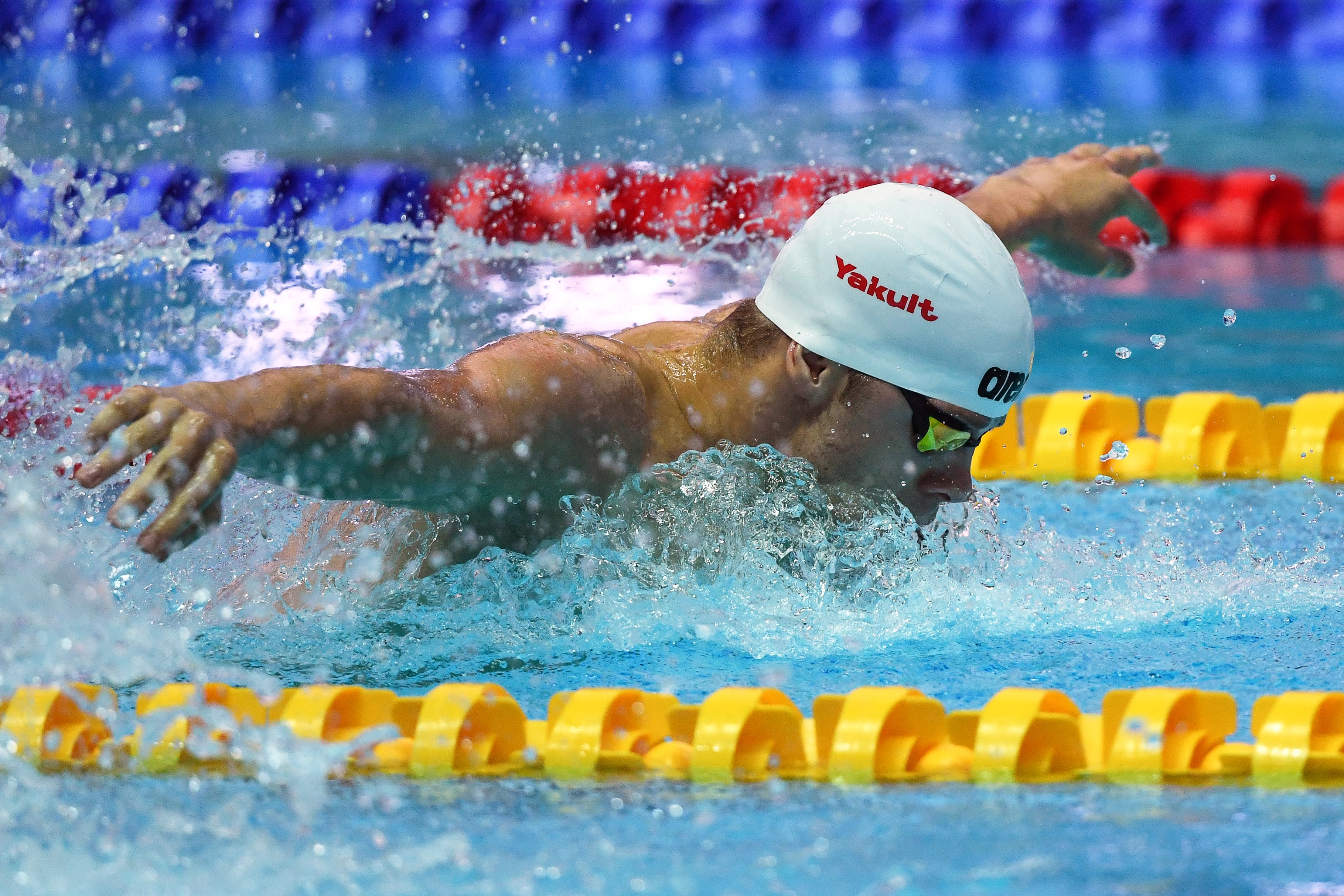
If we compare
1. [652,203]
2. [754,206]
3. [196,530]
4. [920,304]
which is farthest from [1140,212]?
[652,203]

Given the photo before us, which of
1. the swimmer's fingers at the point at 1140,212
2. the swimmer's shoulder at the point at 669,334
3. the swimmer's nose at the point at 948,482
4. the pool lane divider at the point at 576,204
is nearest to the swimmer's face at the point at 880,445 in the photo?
the swimmer's nose at the point at 948,482

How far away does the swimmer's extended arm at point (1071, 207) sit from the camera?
2930 mm

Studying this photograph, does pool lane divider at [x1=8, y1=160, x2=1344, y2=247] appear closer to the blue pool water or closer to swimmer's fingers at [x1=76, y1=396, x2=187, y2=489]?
the blue pool water

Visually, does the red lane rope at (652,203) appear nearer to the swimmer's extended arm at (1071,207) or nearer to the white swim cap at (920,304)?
the swimmer's extended arm at (1071,207)

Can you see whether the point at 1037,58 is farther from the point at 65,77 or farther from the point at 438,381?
the point at 438,381

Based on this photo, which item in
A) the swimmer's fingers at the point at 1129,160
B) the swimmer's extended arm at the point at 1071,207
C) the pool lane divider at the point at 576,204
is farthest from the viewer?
the pool lane divider at the point at 576,204

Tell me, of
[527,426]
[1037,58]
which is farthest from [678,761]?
[1037,58]

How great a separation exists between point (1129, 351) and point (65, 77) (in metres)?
6.97

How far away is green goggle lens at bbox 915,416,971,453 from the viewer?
2.11 metres

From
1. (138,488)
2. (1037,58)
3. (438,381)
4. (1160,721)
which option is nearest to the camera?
(138,488)

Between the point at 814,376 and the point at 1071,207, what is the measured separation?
107 cm

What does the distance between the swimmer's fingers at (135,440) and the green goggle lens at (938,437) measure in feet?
3.32

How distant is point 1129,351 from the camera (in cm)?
443

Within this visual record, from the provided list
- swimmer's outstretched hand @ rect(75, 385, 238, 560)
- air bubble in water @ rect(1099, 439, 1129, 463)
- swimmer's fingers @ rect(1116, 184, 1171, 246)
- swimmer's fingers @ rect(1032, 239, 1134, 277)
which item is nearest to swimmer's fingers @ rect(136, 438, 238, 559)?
swimmer's outstretched hand @ rect(75, 385, 238, 560)
